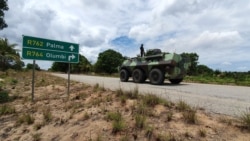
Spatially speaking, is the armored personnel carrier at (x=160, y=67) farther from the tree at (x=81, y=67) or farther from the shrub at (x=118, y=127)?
the tree at (x=81, y=67)

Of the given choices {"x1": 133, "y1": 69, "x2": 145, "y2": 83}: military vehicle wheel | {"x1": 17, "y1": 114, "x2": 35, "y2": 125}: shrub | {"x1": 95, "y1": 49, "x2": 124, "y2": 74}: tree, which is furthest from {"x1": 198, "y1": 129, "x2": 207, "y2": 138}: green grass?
{"x1": 95, "y1": 49, "x2": 124, "y2": 74}: tree

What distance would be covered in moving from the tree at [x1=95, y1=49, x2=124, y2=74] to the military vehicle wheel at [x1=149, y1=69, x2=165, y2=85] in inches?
1412

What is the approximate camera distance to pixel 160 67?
41.8 ft

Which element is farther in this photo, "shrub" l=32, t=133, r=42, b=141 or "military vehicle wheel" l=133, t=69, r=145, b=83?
"military vehicle wheel" l=133, t=69, r=145, b=83

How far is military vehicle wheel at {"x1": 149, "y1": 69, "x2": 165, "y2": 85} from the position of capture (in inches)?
484

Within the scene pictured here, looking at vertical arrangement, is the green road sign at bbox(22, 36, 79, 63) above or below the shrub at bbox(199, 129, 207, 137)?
above

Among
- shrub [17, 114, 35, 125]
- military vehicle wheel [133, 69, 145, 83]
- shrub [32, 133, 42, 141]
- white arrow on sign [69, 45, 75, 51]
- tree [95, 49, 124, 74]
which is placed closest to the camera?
shrub [32, 133, 42, 141]

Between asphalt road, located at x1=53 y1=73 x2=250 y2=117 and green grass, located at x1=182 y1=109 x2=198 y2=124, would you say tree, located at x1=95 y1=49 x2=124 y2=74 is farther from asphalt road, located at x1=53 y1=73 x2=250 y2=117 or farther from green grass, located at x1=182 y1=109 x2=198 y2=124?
green grass, located at x1=182 y1=109 x2=198 y2=124

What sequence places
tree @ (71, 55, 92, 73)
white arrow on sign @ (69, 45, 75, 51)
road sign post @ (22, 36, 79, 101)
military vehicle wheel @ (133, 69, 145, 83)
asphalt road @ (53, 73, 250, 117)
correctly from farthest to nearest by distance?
tree @ (71, 55, 92, 73) → military vehicle wheel @ (133, 69, 145, 83) → white arrow on sign @ (69, 45, 75, 51) → road sign post @ (22, 36, 79, 101) → asphalt road @ (53, 73, 250, 117)

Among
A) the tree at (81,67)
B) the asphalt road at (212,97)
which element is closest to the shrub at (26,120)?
the asphalt road at (212,97)

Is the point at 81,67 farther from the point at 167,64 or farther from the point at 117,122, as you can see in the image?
the point at 117,122

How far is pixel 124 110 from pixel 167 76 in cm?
746

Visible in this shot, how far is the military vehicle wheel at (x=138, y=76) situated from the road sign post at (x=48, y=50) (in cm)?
602

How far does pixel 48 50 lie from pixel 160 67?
683 cm
